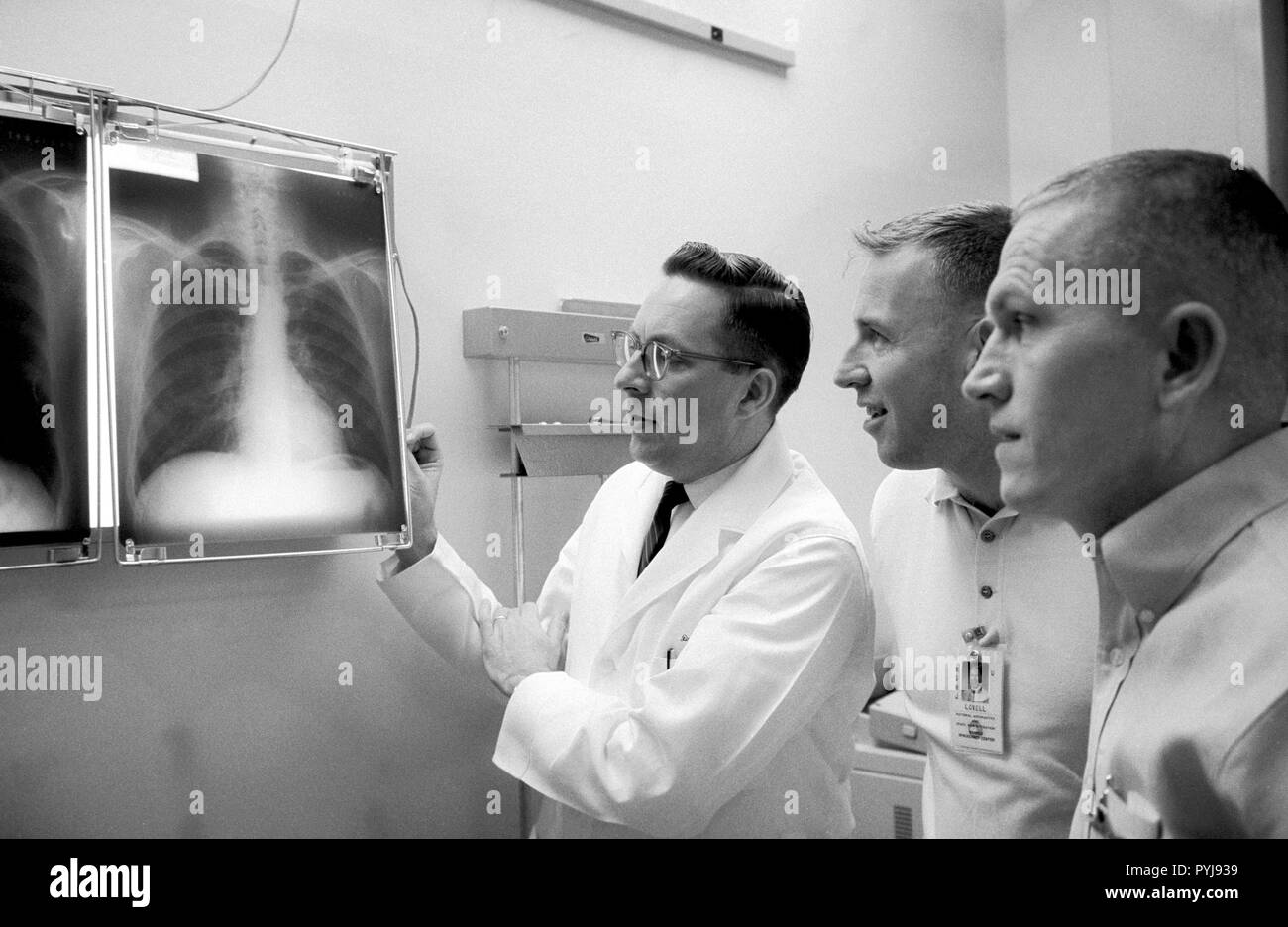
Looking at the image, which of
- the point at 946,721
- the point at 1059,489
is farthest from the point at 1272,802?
the point at 946,721

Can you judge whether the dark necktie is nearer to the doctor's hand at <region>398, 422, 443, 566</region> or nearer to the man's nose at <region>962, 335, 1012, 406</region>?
the doctor's hand at <region>398, 422, 443, 566</region>

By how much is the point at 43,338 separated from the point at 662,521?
86 centimetres

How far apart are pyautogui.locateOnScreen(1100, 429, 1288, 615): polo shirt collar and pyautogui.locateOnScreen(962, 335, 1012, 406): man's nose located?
5.0 inches

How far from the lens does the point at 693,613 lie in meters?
1.31

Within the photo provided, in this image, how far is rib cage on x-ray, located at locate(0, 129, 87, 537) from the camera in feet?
3.78

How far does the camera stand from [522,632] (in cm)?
142

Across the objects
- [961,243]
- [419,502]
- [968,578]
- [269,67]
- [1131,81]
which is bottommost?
[968,578]

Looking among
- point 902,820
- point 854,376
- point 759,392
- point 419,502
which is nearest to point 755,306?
point 759,392

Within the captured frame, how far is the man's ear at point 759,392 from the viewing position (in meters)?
1.43

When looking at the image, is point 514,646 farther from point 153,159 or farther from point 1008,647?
point 153,159

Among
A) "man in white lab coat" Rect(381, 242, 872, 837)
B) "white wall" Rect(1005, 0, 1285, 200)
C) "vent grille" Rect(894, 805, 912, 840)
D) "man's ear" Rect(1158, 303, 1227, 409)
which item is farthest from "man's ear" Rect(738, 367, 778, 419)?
"white wall" Rect(1005, 0, 1285, 200)

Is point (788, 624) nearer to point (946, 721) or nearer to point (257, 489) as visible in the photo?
point (946, 721)

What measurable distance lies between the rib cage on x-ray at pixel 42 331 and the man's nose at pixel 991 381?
1061 millimetres

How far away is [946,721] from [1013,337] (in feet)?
1.79
